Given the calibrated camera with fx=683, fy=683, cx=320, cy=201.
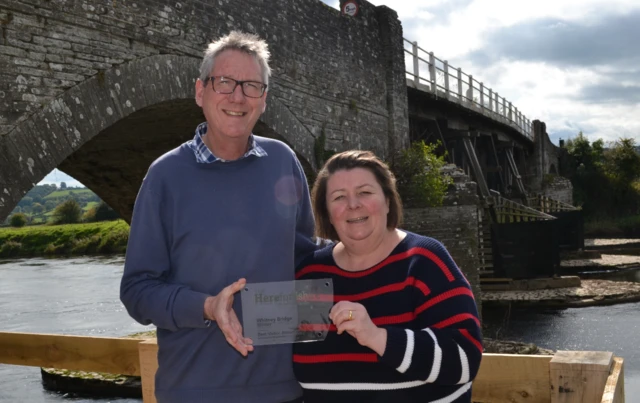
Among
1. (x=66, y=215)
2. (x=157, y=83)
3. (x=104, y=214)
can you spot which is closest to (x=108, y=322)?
(x=157, y=83)

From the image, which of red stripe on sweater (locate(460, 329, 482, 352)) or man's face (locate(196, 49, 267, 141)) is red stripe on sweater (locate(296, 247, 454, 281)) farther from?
man's face (locate(196, 49, 267, 141))

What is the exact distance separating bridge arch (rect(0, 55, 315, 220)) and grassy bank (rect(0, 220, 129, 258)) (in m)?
33.1

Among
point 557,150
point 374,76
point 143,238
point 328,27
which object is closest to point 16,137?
point 143,238

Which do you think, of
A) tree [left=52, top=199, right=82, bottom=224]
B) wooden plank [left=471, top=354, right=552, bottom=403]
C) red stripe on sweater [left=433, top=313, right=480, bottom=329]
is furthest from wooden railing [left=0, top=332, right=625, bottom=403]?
tree [left=52, top=199, right=82, bottom=224]

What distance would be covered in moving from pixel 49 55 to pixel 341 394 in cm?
496

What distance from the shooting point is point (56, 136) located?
5855 mm

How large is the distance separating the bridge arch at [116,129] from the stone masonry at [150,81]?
0.01m

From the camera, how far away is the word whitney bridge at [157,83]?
5707mm

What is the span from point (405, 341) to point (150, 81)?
576cm

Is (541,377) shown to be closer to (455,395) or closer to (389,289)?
(455,395)

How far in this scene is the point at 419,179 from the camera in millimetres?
11695

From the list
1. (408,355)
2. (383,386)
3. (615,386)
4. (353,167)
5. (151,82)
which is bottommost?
(615,386)

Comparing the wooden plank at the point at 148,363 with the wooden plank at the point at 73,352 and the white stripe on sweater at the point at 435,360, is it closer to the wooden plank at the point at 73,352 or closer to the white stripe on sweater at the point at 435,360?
the wooden plank at the point at 73,352

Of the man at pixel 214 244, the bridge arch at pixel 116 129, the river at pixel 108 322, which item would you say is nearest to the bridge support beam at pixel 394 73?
the bridge arch at pixel 116 129
